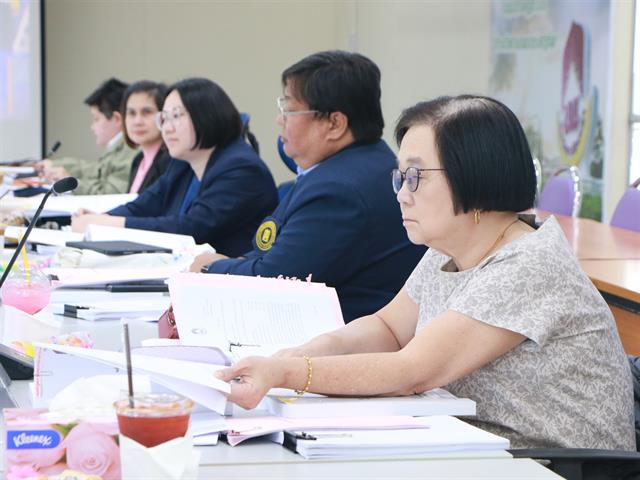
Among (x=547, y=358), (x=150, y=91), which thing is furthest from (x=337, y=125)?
(x=150, y=91)

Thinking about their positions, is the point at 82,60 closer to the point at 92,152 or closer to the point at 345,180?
the point at 92,152

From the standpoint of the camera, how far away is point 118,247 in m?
2.88

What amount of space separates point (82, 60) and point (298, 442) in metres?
7.66

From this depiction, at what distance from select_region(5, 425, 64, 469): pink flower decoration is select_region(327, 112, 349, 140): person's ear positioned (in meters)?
1.72

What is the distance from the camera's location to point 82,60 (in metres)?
8.45

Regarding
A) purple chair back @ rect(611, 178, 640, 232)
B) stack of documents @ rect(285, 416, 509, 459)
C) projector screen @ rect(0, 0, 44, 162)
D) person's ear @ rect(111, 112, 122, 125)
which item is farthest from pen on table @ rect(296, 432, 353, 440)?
projector screen @ rect(0, 0, 44, 162)

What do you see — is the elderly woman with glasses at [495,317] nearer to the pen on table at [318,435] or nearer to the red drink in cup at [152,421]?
the pen on table at [318,435]

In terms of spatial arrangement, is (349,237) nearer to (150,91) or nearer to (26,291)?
(26,291)

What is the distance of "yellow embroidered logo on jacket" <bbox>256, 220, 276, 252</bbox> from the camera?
109 inches

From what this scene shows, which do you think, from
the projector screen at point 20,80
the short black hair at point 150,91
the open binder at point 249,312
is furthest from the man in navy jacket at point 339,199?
the projector screen at point 20,80

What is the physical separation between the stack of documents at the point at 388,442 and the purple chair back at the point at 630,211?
9.11ft

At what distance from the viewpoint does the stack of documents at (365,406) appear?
53.9 inches

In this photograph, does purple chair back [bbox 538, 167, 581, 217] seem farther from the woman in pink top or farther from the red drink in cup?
the red drink in cup

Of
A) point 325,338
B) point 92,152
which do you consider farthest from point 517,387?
point 92,152
